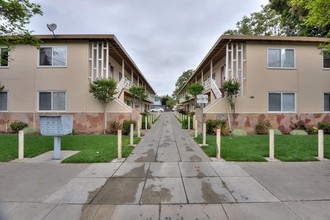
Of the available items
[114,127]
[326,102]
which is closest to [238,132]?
[326,102]

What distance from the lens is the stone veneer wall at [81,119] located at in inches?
571

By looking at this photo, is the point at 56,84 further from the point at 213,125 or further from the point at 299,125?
the point at 299,125

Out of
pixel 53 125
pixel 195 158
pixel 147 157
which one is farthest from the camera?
pixel 147 157

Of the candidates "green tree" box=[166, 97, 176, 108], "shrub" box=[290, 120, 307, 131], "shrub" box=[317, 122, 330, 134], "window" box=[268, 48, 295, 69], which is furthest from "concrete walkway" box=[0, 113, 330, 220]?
"green tree" box=[166, 97, 176, 108]

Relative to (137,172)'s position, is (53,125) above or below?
above

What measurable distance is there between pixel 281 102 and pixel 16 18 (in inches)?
663

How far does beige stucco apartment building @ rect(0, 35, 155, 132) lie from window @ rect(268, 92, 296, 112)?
10455 millimetres

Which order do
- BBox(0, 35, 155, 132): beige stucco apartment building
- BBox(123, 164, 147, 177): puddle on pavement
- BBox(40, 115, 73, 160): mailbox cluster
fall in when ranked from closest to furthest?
BBox(123, 164, 147, 177): puddle on pavement → BBox(40, 115, 73, 160): mailbox cluster → BBox(0, 35, 155, 132): beige stucco apartment building

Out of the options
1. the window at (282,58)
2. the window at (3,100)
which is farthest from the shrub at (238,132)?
the window at (3,100)

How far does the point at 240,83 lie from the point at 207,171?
34.3 ft

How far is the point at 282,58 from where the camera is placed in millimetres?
14906

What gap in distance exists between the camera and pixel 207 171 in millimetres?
5984

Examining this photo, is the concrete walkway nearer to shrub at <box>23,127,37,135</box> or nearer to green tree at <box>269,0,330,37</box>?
shrub at <box>23,127,37,135</box>

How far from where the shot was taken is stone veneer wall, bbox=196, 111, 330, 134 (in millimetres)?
14484
